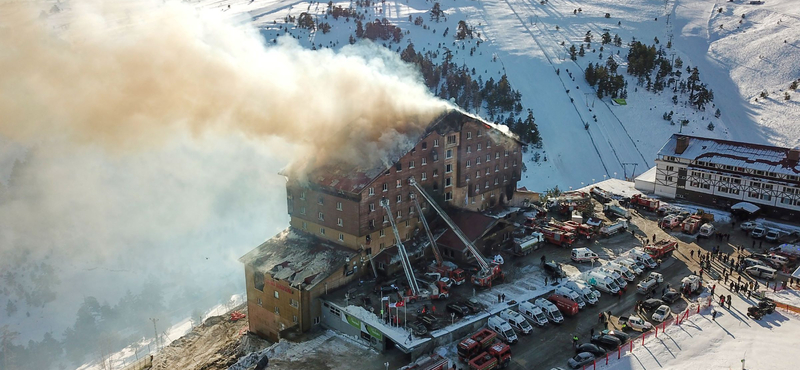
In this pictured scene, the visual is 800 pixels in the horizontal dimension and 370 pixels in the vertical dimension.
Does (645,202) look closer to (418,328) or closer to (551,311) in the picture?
(551,311)

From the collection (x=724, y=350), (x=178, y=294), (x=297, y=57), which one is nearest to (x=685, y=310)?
(x=724, y=350)

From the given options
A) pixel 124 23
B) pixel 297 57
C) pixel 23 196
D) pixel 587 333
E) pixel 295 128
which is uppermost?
pixel 124 23

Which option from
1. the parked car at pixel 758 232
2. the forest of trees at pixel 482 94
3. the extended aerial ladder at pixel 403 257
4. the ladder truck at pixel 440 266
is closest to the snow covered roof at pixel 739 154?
the parked car at pixel 758 232

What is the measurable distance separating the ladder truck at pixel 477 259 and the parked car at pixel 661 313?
10098mm

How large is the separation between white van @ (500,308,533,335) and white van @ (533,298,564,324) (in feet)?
5.68

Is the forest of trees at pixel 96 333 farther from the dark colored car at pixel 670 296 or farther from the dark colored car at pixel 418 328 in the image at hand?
the dark colored car at pixel 670 296

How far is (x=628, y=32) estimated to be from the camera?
134250 mm

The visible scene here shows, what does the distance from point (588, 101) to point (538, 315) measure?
239 feet

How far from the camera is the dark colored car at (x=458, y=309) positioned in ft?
121

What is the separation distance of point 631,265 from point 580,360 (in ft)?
45.1

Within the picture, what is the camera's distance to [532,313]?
3650cm

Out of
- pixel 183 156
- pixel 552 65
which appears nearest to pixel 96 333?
pixel 183 156

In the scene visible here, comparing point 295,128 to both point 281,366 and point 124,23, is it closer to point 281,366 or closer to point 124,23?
point 124,23

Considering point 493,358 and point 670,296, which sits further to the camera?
point 670,296
